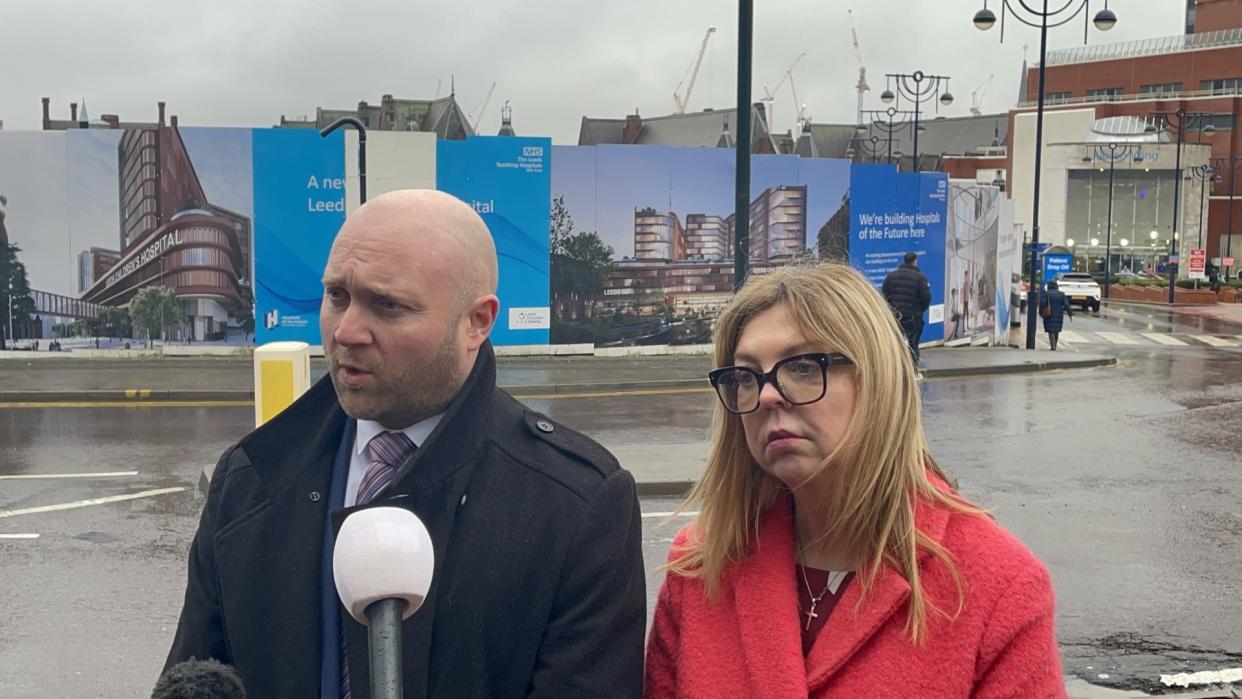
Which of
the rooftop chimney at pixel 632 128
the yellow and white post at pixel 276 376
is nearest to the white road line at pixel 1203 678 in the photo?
the yellow and white post at pixel 276 376

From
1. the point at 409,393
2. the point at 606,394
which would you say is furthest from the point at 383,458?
the point at 606,394

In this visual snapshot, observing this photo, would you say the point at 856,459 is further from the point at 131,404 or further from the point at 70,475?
the point at 131,404

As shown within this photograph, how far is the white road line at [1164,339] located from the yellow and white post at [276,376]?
2559 centimetres

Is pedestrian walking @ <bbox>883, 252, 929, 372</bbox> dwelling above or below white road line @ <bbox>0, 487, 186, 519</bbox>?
above

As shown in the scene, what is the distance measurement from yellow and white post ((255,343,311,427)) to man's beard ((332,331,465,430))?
7.04m

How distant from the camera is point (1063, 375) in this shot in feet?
68.9

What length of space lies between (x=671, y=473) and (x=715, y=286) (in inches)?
446

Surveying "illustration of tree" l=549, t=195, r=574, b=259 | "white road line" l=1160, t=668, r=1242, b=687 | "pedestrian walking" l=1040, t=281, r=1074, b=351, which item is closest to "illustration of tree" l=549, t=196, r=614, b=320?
"illustration of tree" l=549, t=195, r=574, b=259

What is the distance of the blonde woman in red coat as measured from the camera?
1.99m

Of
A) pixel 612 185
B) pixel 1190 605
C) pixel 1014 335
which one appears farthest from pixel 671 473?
pixel 1014 335

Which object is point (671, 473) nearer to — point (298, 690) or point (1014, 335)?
point (298, 690)

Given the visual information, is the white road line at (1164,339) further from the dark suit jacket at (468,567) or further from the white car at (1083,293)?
the dark suit jacket at (468,567)

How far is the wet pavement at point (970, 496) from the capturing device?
614cm

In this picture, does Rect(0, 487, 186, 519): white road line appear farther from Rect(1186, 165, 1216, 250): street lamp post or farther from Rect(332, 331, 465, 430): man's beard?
Rect(1186, 165, 1216, 250): street lamp post
